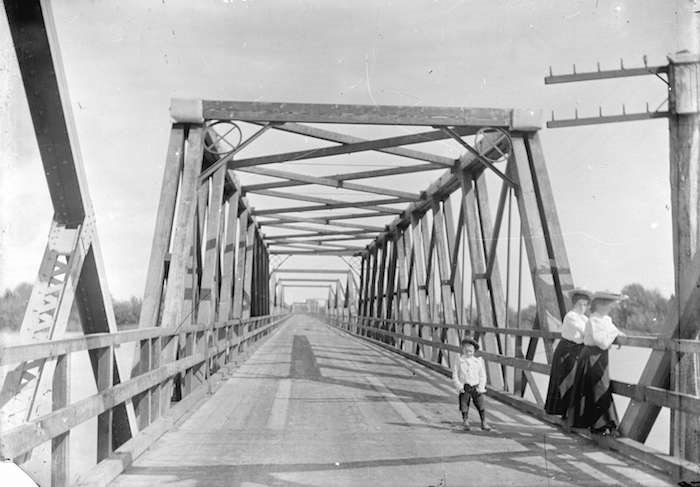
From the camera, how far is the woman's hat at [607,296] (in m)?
5.71

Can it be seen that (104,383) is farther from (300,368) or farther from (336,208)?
(336,208)

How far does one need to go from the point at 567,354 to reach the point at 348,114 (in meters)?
4.49

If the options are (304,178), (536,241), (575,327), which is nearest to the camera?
(575,327)

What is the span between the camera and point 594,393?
5.95 m

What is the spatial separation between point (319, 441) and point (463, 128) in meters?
5.46

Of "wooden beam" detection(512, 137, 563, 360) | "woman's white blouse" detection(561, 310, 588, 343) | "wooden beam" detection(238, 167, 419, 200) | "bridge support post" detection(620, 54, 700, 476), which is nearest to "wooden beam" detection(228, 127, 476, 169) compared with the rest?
"wooden beam" detection(512, 137, 563, 360)

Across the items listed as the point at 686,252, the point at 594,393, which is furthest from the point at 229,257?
the point at 686,252

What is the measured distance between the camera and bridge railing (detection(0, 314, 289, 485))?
3139 mm

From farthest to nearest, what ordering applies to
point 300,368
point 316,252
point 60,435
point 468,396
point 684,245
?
point 316,252 < point 300,368 < point 468,396 < point 684,245 < point 60,435

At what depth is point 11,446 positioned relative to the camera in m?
2.95

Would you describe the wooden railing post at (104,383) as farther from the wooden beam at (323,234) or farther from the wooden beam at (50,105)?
the wooden beam at (323,234)

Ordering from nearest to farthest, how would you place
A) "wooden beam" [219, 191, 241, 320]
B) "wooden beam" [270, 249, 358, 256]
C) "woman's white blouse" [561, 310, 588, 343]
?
"woman's white blouse" [561, 310, 588, 343]
"wooden beam" [219, 191, 241, 320]
"wooden beam" [270, 249, 358, 256]

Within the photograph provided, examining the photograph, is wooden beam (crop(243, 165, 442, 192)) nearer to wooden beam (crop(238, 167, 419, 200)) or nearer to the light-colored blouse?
wooden beam (crop(238, 167, 419, 200))

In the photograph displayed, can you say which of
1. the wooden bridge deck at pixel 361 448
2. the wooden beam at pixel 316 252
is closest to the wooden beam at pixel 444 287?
the wooden bridge deck at pixel 361 448
